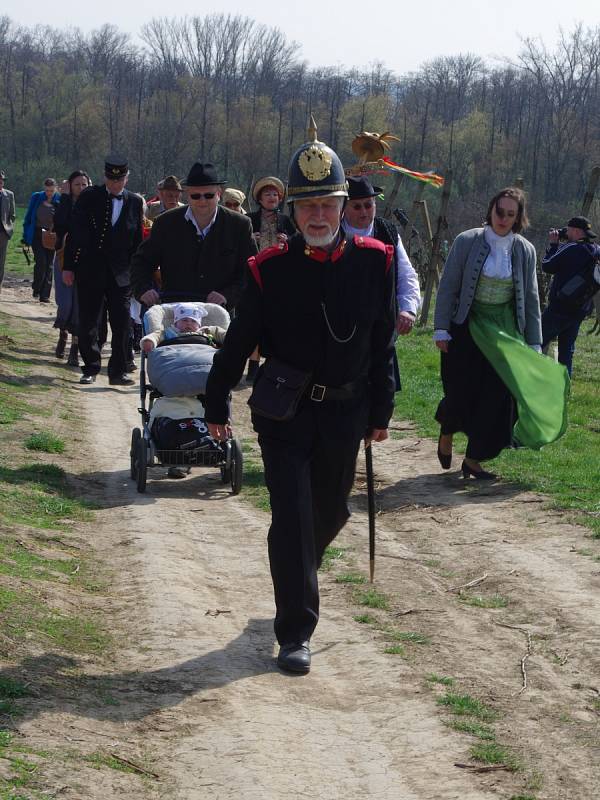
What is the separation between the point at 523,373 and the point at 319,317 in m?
4.00

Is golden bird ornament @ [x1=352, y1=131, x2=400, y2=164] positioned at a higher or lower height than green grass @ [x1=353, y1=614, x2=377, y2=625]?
higher

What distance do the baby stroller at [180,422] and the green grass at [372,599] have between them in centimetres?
218

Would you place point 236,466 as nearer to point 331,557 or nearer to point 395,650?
point 331,557

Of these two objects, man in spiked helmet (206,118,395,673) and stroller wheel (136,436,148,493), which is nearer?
man in spiked helmet (206,118,395,673)

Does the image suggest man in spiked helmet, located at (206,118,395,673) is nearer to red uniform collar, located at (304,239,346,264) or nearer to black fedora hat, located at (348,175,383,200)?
red uniform collar, located at (304,239,346,264)

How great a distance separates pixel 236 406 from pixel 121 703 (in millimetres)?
7387

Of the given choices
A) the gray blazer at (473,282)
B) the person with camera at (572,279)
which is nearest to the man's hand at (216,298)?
the gray blazer at (473,282)

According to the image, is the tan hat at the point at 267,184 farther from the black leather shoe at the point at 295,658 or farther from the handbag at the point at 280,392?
the black leather shoe at the point at 295,658

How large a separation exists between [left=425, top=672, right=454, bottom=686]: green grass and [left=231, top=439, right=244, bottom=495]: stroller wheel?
342 centimetres

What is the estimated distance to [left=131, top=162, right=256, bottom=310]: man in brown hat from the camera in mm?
8750

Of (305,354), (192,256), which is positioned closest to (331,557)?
(305,354)

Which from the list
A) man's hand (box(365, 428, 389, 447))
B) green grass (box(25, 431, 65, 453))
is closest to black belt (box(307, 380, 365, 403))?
man's hand (box(365, 428, 389, 447))

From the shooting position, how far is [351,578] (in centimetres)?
622

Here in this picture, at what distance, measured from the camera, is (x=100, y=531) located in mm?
7055
